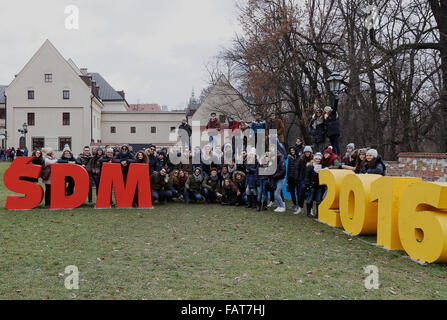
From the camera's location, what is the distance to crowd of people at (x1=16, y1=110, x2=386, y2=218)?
11.6 m

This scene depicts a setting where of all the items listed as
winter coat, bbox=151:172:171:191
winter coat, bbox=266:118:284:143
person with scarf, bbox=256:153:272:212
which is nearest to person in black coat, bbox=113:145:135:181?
winter coat, bbox=151:172:171:191

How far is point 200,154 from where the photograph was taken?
14742 millimetres

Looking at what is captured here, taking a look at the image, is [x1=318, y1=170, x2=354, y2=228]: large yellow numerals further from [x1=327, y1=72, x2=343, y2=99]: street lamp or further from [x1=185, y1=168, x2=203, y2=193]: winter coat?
[x1=185, y1=168, x2=203, y2=193]: winter coat

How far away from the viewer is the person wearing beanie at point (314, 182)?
36.3 ft

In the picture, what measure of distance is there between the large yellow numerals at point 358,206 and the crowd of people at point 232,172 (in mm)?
1415

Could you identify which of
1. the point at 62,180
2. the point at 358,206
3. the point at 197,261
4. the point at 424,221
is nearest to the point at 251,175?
the point at 358,206

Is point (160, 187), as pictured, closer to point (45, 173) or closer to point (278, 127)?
point (45, 173)

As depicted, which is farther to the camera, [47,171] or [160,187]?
[160,187]

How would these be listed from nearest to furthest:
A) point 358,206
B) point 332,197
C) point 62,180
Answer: point 358,206 < point 332,197 < point 62,180

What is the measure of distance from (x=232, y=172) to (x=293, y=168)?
8.59ft

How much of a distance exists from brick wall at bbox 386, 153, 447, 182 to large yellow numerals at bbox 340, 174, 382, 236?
5685 millimetres

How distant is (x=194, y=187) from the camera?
14.3m
